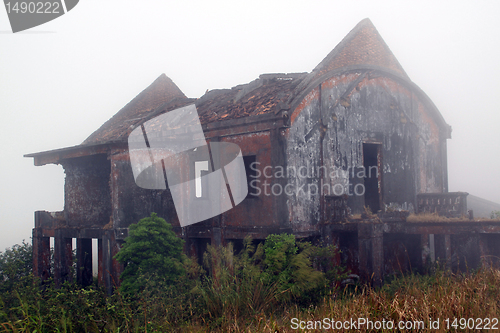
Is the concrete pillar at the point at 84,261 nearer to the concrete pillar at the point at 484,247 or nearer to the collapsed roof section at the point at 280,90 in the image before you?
the collapsed roof section at the point at 280,90

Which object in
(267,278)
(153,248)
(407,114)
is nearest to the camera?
(267,278)

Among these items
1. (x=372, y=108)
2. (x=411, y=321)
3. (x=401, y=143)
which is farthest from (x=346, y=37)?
(x=411, y=321)

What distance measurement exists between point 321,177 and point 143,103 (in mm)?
9676

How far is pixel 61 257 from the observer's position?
14.4 meters

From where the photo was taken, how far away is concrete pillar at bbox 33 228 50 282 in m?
14.7

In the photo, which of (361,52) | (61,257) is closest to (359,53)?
(361,52)

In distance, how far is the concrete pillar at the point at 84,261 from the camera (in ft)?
48.7

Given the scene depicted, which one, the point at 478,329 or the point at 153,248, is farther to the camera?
the point at 153,248

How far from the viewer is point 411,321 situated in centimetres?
537

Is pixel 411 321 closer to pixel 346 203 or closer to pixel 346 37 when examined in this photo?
pixel 346 203

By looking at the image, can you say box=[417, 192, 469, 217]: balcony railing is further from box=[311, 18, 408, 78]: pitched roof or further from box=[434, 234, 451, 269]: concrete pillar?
box=[311, 18, 408, 78]: pitched roof

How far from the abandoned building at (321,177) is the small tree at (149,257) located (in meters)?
2.25

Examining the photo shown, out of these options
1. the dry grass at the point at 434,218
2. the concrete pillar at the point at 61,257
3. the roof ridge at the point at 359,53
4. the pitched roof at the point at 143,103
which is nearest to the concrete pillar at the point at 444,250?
the dry grass at the point at 434,218

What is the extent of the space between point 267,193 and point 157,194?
12.4 feet
